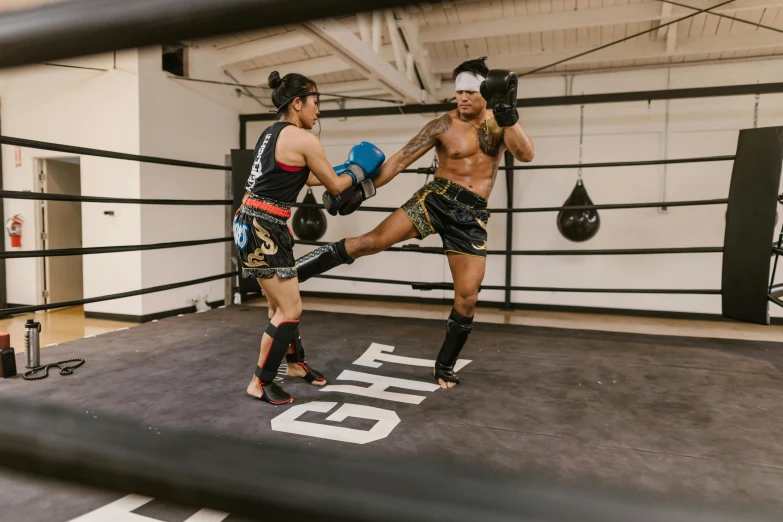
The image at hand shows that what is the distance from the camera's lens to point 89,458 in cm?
31

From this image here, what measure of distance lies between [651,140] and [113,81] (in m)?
5.49

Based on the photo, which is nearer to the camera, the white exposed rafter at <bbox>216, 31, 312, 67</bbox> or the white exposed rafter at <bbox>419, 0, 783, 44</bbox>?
the white exposed rafter at <bbox>419, 0, 783, 44</bbox>

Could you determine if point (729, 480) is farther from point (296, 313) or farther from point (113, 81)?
point (113, 81)

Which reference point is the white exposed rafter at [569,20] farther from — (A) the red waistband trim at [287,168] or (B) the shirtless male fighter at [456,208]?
(A) the red waistband trim at [287,168]

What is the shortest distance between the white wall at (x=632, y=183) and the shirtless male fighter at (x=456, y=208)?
349 cm

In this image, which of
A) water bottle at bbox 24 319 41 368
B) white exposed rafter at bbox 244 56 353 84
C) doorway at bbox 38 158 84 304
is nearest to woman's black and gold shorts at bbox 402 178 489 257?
water bottle at bbox 24 319 41 368

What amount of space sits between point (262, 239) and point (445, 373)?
104 cm

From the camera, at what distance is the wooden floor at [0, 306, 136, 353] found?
161 inches

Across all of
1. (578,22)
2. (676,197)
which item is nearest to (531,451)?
(578,22)

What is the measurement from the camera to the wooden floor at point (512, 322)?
14.1ft

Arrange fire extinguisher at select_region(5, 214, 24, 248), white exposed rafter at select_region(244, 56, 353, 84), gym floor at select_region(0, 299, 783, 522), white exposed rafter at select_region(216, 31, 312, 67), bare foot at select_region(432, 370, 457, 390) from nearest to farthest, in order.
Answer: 1. gym floor at select_region(0, 299, 783, 522)
2. bare foot at select_region(432, 370, 457, 390)
3. white exposed rafter at select_region(216, 31, 312, 67)
4. fire extinguisher at select_region(5, 214, 24, 248)
5. white exposed rafter at select_region(244, 56, 353, 84)

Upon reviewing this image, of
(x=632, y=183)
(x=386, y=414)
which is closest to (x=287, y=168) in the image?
(x=386, y=414)

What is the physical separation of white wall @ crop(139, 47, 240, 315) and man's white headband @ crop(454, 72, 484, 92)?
12.4ft

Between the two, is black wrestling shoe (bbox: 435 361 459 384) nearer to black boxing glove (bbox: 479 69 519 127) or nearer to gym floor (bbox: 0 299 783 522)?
gym floor (bbox: 0 299 783 522)
